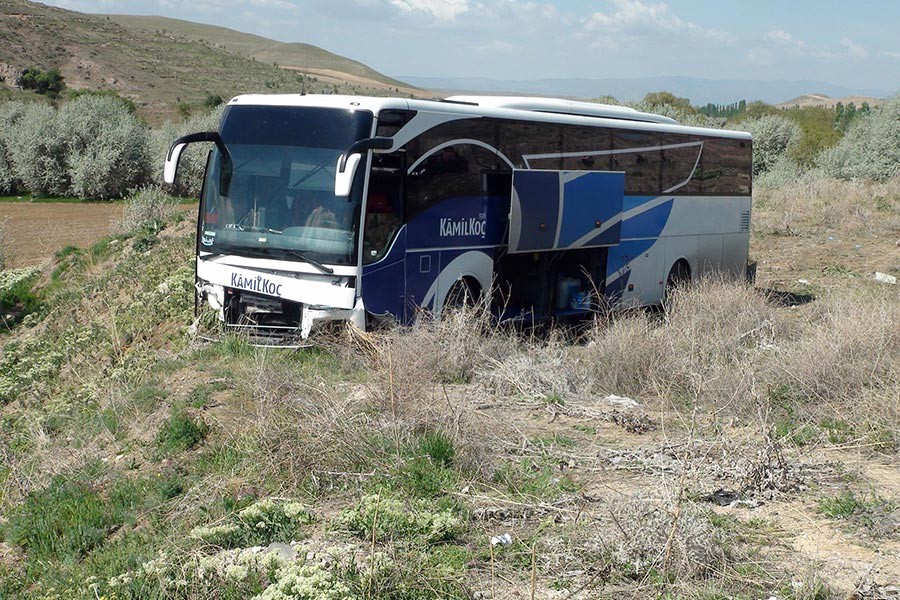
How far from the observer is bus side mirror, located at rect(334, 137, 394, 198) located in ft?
29.0

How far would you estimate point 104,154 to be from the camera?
37.9 m

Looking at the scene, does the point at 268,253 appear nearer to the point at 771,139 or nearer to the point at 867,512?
the point at 867,512

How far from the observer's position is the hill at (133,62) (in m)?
71.6

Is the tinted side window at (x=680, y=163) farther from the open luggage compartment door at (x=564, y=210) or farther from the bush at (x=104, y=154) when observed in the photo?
the bush at (x=104, y=154)

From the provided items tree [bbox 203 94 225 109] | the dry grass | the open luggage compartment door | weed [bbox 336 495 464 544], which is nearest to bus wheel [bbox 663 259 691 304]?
the open luggage compartment door

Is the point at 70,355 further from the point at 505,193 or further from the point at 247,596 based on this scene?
the point at 247,596

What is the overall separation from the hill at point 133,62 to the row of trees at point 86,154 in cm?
1928

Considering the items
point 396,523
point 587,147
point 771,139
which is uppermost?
point 771,139

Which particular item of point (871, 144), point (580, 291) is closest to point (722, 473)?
point (580, 291)

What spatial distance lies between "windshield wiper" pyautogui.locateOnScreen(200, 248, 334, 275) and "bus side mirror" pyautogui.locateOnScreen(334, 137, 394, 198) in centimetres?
76

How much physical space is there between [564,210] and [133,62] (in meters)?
76.7

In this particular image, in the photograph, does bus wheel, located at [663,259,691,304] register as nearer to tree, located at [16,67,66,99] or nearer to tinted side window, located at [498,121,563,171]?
tinted side window, located at [498,121,563,171]

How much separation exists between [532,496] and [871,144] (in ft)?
110

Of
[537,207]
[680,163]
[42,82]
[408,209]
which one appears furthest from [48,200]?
[42,82]
